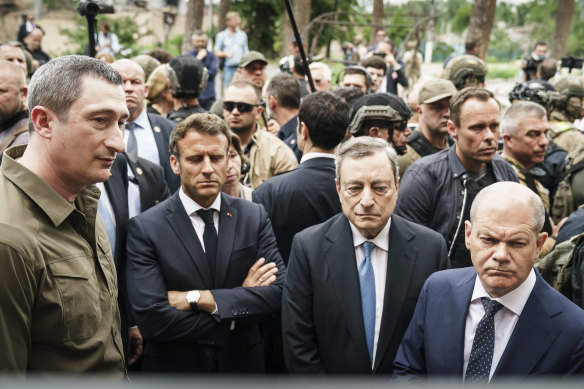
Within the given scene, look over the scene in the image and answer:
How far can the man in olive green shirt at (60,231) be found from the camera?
78.2 inches

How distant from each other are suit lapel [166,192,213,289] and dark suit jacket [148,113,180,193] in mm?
1404

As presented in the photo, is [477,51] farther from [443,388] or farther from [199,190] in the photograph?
[443,388]

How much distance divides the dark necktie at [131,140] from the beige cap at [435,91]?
2.55 meters

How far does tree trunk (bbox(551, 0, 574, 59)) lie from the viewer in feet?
70.5

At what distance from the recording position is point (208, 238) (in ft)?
11.5

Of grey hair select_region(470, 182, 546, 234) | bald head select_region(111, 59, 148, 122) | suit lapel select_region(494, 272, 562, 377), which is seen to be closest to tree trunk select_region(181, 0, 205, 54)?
bald head select_region(111, 59, 148, 122)

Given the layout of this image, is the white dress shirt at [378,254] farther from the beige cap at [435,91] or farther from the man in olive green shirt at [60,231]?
the beige cap at [435,91]

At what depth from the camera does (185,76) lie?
5.77 metres

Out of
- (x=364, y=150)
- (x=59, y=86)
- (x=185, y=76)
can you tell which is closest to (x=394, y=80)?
(x=185, y=76)

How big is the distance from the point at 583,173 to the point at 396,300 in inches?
97.6

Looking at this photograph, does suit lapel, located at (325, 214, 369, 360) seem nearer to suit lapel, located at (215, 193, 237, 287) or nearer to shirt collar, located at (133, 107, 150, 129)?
suit lapel, located at (215, 193, 237, 287)

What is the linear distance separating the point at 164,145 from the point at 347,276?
2369 mm

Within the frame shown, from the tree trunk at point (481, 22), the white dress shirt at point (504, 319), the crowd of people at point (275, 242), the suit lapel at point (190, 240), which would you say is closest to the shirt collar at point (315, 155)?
the crowd of people at point (275, 242)

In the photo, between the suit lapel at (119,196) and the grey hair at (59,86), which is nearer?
the grey hair at (59,86)
